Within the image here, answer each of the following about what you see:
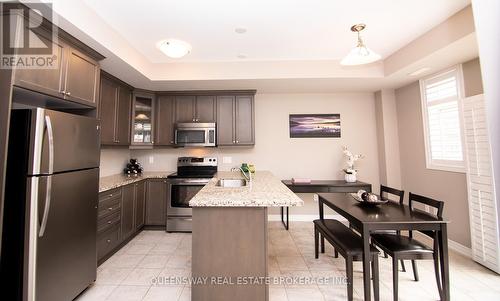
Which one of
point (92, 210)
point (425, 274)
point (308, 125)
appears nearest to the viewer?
point (92, 210)

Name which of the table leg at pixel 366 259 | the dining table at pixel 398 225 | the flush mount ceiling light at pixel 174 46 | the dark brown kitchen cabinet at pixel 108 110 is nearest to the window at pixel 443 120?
the dining table at pixel 398 225

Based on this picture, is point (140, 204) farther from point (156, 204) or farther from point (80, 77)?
point (80, 77)

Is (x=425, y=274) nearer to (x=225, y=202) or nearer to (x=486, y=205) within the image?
(x=486, y=205)

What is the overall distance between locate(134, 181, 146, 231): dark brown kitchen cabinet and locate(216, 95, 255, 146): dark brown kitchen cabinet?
4.66 ft

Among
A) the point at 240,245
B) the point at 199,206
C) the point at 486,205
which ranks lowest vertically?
the point at 240,245

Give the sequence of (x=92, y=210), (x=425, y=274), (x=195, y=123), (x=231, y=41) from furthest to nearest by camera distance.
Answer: (x=195, y=123) → (x=231, y=41) → (x=425, y=274) → (x=92, y=210)

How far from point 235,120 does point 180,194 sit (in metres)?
1.56

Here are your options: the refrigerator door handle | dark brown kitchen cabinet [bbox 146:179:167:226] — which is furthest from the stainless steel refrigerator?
dark brown kitchen cabinet [bbox 146:179:167:226]

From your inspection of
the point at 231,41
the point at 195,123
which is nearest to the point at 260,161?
the point at 195,123

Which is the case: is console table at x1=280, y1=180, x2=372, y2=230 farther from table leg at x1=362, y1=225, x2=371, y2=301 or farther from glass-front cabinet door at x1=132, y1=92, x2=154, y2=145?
glass-front cabinet door at x1=132, y1=92, x2=154, y2=145

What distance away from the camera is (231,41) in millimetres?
2604

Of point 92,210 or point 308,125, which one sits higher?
point 308,125

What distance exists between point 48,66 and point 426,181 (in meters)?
4.76

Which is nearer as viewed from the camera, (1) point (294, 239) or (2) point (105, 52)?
(2) point (105, 52)
